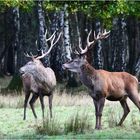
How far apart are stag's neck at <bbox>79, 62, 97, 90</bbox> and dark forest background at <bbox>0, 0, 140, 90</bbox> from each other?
5865mm

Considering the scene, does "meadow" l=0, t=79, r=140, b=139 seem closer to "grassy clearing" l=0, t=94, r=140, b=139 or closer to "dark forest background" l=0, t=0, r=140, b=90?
"grassy clearing" l=0, t=94, r=140, b=139

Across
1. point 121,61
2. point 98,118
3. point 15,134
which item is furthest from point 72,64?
point 121,61

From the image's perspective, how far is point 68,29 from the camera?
97.3 feet

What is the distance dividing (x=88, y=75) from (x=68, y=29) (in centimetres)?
1530

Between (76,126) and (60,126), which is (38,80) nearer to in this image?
(60,126)

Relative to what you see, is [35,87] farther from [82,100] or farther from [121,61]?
[121,61]

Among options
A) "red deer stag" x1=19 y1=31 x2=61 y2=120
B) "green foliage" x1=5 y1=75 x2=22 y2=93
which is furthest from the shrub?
"green foliage" x1=5 y1=75 x2=22 y2=93

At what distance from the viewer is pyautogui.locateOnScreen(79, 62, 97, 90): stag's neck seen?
1437 cm

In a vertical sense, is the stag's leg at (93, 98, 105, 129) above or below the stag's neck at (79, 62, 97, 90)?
below

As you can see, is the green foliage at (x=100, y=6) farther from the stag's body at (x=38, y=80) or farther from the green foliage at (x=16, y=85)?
the stag's body at (x=38, y=80)

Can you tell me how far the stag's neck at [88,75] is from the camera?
1437cm

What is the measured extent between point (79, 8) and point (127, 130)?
15.2 metres

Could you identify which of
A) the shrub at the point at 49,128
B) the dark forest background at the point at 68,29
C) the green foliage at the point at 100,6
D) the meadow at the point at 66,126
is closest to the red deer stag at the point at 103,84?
the meadow at the point at 66,126

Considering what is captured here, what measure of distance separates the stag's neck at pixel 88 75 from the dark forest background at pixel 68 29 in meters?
5.86
